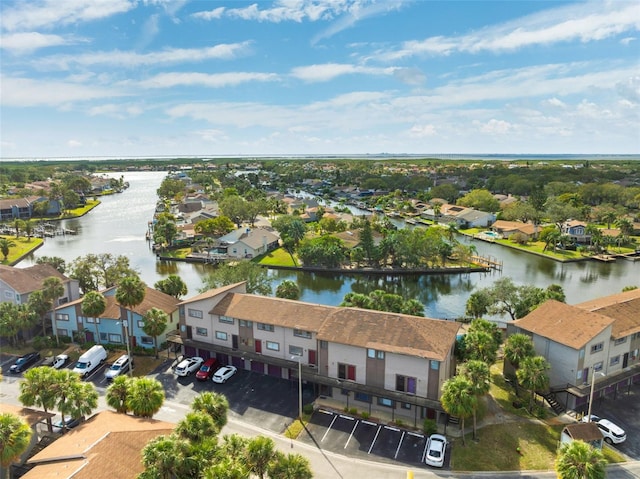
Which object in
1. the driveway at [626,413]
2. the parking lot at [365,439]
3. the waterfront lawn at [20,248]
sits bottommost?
the waterfront lawn at [20,248]

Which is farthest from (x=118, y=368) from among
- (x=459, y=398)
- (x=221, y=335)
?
(x=459, y=398)

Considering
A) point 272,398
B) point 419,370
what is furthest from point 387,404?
point 272,398

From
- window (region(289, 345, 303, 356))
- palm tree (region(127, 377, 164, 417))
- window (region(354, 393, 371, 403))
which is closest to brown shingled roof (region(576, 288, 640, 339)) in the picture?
window (region(354, 393, 371, 403))

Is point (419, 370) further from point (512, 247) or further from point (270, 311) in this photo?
point (512, 247)

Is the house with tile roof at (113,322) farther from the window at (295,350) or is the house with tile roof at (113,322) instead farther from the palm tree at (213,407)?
the palm tree at (213,407)

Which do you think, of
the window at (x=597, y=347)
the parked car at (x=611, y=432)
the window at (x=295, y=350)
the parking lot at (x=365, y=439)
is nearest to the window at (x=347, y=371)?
the parking lot at (x=365, y=439)

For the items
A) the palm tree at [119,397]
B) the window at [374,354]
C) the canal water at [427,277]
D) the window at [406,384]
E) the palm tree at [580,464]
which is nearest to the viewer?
the palm tree at [580,464]
